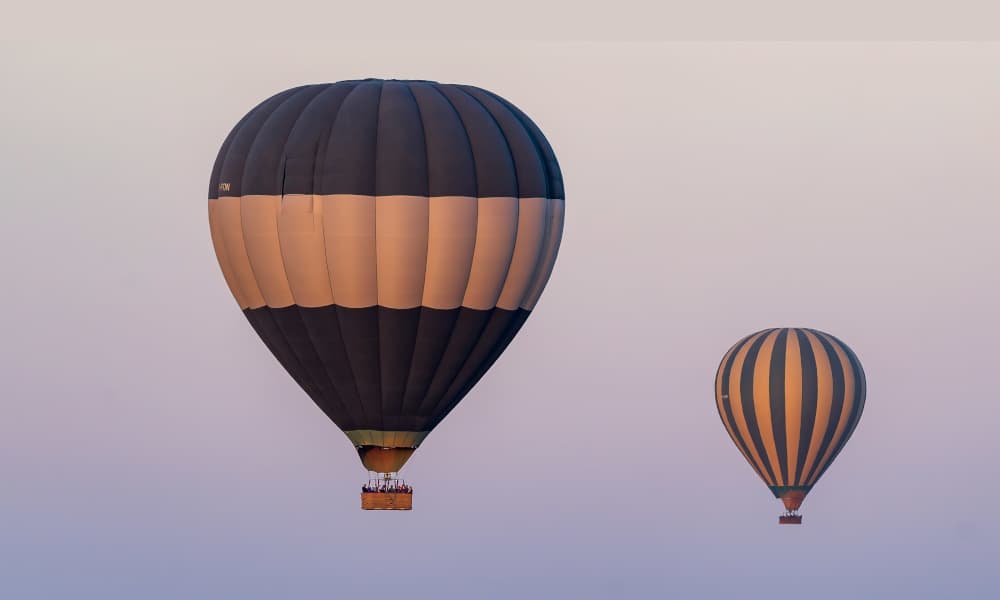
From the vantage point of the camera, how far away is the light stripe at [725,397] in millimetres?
66375

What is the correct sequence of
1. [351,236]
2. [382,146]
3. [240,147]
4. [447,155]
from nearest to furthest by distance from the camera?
1. [351,236]
2. [382,146]
3. [447,155]
4. [240,147]

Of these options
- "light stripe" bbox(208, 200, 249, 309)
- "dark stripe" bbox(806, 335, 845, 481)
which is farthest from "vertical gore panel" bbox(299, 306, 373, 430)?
"dark stripe" bbox(806, 335, 845, 481)

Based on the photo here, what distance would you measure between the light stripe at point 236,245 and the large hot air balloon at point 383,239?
0.04m

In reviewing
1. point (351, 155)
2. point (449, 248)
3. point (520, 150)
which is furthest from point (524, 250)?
point (351, 155)

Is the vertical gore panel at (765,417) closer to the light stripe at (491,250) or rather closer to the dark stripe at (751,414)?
the dark stripe at (751,414)

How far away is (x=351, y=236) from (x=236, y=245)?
8.60ft

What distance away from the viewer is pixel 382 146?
46.3 meters

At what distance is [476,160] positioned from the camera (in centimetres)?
4672

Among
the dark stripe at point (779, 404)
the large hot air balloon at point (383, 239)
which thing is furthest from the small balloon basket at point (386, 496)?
the dark stripe at point (779, 404)

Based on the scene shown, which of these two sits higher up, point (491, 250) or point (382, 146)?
point (382, 146)

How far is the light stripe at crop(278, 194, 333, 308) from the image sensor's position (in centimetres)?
4625

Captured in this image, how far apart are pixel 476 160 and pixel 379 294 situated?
10.3ft

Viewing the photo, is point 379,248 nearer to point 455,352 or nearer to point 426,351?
point 426,351

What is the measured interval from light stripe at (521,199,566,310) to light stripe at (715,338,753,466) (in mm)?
18703
